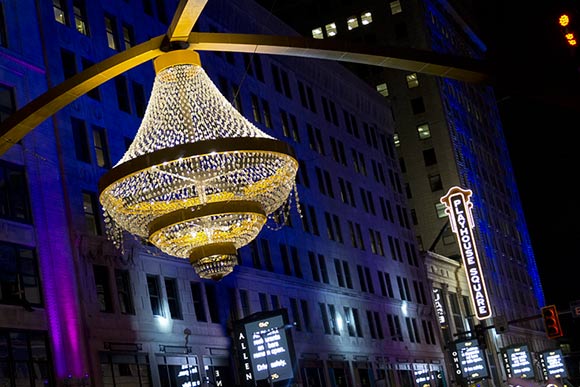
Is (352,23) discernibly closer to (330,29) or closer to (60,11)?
(330,29)

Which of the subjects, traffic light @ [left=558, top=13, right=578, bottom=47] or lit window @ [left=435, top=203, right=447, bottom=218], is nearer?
traffic light @ [left=558, top=13, right=578, bottom=47]

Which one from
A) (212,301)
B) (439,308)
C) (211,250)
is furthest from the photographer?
(439,308)

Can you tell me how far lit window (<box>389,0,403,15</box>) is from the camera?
112 meters

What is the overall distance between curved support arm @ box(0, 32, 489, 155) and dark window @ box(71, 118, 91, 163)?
2771 centimetres

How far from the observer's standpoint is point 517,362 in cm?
9356

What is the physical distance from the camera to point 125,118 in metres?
46.5

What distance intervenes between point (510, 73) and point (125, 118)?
35.5 meters

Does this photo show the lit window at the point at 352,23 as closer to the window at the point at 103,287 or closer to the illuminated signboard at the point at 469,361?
the illuminated signboard at the point at 469,361

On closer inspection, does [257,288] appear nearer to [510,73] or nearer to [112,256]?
[112,256]

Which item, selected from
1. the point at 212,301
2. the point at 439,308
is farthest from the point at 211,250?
the point at 439,308

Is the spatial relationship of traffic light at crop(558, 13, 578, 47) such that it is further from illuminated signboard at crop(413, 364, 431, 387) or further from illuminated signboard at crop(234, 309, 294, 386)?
illuminated signboard at crop(413, 364, 431, 387)

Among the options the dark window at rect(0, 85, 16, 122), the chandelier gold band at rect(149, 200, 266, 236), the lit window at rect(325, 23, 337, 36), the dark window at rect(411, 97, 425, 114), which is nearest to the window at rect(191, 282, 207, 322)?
the dark window at rect(0, 85, 16, 122)

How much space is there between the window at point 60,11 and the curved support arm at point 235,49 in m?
30.0

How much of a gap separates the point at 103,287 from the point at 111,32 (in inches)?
523
